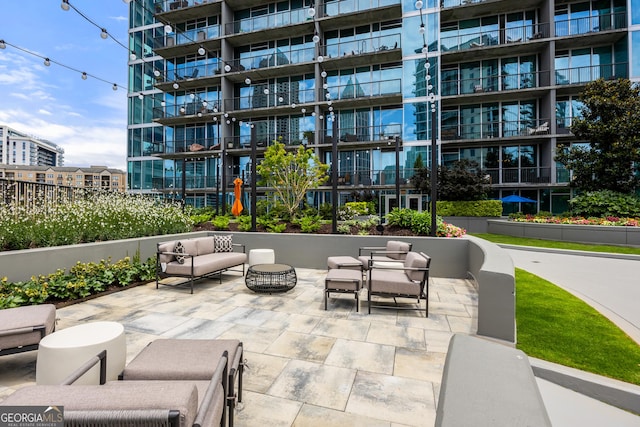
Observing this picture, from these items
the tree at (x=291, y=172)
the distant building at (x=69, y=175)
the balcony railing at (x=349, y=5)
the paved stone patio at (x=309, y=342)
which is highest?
the distant building at (x=69, y=175)

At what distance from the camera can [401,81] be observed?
17281 mm

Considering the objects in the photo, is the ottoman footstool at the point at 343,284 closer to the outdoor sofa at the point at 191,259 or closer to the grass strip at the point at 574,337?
the grass strip at the point at 574,337

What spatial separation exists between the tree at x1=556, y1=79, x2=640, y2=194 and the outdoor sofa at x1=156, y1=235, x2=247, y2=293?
1567cm

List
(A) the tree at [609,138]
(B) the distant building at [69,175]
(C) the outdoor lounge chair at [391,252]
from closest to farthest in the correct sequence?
1. (C) the outdoor lounge chair at [391,252]
2. (A) the tree at [609,138]
3. (B) the distant building at [69,175]

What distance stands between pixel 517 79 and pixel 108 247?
69.5ft

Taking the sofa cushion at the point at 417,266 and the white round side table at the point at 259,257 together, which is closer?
the sofa cushion at the point at 417,266

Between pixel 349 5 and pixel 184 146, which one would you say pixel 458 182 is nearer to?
pixel 349 5

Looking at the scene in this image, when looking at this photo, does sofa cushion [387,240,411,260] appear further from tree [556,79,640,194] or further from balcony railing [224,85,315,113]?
balcony railing [224,85,315,113]

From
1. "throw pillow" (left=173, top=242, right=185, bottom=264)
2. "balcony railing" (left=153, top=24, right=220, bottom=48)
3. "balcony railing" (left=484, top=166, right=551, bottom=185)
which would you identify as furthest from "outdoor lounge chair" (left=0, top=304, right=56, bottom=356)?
"balcony railing" (left=153, top=24, right=220, bottom=48)

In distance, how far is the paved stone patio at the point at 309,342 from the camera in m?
2.28

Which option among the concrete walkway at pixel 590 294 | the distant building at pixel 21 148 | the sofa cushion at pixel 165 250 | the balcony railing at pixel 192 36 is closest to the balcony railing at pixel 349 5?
the balcony railing at pixel 192 36

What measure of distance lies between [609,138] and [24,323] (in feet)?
61.5

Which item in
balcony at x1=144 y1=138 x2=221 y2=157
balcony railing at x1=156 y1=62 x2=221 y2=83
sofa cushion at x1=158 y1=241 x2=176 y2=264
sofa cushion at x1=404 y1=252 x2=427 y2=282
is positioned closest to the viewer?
sofa cushion at x1=404 y1=252 x2=427 y2=282

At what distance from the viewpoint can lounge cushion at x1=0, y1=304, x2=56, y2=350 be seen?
253 cm
